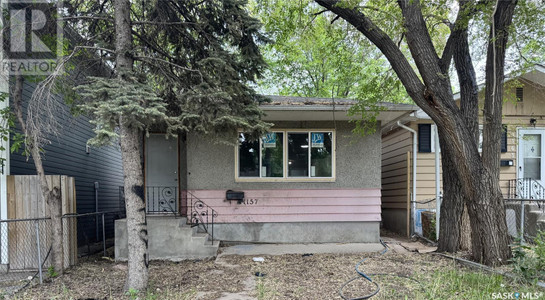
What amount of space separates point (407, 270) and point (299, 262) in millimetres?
1775

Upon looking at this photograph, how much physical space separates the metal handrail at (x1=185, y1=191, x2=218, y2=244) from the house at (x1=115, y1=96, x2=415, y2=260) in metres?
0.02

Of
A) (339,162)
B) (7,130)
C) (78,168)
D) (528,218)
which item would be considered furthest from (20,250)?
(528,218)

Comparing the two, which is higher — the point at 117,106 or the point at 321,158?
the point at 117,106

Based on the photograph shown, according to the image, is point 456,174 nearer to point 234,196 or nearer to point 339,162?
point 339,162

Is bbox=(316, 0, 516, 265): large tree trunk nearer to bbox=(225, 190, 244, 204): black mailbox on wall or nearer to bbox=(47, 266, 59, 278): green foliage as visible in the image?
bbox=(225, 190, 244, 204): black mailbox on wall

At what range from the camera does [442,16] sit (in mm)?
6539

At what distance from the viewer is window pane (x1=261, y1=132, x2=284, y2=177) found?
24.8ft

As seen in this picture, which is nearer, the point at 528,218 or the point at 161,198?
the point at 528,218

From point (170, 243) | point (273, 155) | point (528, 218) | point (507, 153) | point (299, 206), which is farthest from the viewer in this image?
point (507, 153)

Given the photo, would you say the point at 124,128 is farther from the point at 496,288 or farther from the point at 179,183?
the point at 496,288

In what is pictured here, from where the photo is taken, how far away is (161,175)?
7.91 metres

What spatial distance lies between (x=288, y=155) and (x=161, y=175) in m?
3.05

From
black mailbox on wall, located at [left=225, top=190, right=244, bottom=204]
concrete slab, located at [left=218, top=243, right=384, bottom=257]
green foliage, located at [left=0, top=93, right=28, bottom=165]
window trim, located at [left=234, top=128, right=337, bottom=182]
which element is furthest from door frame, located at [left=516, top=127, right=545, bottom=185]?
green foliage, located at [left=0, top=93, right=28, bottom=165]

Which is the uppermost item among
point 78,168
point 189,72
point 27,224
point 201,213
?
point 189,72
